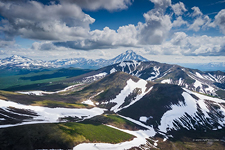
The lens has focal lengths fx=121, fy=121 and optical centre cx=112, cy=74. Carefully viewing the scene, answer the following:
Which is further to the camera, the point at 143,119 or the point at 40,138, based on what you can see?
the point at 143,119

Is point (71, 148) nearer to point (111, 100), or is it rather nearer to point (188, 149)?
point (188, 149)

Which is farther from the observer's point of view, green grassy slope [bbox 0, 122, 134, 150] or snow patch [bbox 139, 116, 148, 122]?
snow patch [bbox 139, 116, 148, 122]

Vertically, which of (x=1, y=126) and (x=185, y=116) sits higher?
(x=1, y=126)

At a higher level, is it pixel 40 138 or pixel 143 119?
pixel 40 138

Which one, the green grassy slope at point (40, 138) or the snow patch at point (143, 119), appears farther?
the snow patch at point (143, 119)

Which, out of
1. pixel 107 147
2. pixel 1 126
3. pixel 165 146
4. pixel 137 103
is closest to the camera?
pixel 1 126

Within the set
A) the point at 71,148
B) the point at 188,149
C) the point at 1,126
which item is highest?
the point at 1,126

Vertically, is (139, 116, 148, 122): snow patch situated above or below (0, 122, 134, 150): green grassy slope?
below

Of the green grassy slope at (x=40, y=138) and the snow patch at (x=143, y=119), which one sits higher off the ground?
the green grassy slope at (x=40, y=138)

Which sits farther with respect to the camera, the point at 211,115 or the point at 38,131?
the point at 211,115

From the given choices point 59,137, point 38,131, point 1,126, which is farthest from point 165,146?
point 1,126

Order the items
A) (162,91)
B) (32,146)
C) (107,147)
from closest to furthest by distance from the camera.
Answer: (32,146)
(107,147)
(162,91)
